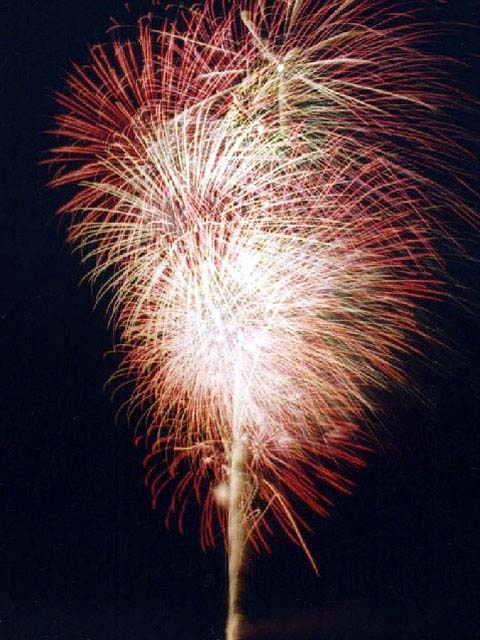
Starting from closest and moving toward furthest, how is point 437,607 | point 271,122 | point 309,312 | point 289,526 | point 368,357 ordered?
point 271,122, point 309,312, point 368,357, point 437,607, point 289,526

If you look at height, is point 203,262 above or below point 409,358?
above

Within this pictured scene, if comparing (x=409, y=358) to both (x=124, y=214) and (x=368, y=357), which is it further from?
(x=124, y=214)

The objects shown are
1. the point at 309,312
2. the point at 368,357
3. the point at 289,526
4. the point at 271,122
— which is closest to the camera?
the point at 271,122

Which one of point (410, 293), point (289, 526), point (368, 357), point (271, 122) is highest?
point (271, 122)

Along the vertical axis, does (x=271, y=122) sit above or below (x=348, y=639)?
above

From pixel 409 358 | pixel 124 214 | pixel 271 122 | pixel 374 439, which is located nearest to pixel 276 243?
pixel 271 122

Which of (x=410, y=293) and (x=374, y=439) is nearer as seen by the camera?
(x=410, y=293)

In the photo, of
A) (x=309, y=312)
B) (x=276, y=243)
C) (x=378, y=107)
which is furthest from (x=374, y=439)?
(x=378, y=107)

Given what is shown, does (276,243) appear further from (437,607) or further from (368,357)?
(437,607)

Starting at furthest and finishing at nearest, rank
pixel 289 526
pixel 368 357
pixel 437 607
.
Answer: pixel 289 526 → pixel 437 607 → pixel 368 357
